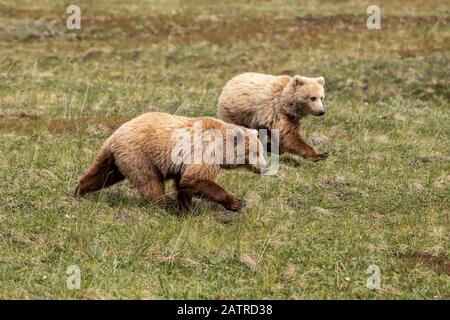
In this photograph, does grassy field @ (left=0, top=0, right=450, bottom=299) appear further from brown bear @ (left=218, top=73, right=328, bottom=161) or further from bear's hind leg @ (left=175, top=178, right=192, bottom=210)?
brown bear @ (left=218, top=73, right=328, bottom=161)

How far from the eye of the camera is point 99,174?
11547mm

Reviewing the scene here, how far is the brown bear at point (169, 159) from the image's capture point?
431 inches

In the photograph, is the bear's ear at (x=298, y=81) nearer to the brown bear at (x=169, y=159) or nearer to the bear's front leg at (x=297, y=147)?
the bear's front leg at (x=297, y=147)

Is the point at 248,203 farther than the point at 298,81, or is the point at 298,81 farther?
the point at 298,81

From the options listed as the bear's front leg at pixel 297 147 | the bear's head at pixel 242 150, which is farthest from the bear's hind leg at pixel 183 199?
the bear's front leg at pixel 297 147

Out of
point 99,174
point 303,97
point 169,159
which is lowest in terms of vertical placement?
point 99,174

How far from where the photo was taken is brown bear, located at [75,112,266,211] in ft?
35.9

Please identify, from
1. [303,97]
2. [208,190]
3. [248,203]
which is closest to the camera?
[208,190]

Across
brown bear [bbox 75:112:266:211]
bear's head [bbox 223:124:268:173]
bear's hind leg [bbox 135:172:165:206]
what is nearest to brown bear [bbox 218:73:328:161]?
bear's head [bbox 223:124:268:173]

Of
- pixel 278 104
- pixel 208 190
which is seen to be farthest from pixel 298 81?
pixel 208 190

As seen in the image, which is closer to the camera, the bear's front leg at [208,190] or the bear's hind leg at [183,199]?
the bear's front leg at [208,190]

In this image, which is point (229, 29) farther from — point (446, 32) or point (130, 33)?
point (446, 32)

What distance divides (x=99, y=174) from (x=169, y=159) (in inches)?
49.4

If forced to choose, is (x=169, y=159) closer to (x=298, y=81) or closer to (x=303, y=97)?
(x=303, y=97)
